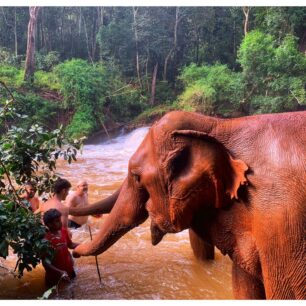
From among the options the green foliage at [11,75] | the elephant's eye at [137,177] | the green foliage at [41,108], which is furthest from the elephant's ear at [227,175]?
the green foliage at [11,75]

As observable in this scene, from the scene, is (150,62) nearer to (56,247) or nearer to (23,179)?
(23,179)

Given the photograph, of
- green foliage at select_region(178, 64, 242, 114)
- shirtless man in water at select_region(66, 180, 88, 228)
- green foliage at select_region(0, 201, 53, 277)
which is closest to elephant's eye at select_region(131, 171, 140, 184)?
green foliage at select_region(0, 201, 53, 277)

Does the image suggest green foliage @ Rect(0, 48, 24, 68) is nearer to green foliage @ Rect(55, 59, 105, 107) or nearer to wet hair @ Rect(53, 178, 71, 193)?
green foliage @ Rect(55, 59, 105, 107)

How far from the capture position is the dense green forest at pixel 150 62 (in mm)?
9594

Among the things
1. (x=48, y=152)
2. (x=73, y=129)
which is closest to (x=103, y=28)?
(x=73, y=129)

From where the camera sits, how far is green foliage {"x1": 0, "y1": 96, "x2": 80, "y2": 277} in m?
1.78

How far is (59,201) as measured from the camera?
2.53m

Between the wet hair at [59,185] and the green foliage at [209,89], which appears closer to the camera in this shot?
the wet hair at [59,185]

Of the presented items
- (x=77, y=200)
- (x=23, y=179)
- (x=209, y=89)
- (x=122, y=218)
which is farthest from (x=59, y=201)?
(x=209, y=89)

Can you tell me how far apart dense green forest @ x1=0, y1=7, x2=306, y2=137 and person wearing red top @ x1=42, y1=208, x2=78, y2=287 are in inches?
289

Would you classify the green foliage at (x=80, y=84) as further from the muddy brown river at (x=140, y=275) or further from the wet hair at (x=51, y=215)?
the wet hair at (x=51, y=215)

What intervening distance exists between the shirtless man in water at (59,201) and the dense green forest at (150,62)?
22.6 feet

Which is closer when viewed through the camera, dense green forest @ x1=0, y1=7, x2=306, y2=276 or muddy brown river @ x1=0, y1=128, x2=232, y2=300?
muddy brown river @ x1=0, y1=128, x2=232, y2=300

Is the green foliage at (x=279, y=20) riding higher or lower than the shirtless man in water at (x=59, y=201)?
higher
